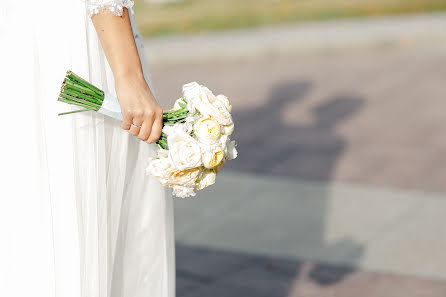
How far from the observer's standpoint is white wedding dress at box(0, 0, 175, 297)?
2119 mm

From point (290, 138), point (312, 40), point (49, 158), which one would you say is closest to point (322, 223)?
point (290, 138)

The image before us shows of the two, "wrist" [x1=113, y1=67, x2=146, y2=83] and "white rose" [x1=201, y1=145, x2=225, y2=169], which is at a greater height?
"wrist" [x1=113, y1=67, x2=146, y2=83]

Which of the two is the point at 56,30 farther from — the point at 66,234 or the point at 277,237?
the point at 277,237

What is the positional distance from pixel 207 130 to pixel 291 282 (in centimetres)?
210

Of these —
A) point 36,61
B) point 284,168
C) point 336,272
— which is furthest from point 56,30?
point 284,168

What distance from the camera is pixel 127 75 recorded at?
214 centimetres

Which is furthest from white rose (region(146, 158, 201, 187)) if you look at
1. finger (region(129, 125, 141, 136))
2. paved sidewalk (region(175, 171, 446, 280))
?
paved sidewalk (region(175, 171, 446, 280))

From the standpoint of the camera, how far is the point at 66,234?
2.16 metres

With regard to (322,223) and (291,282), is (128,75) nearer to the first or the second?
(291,282)

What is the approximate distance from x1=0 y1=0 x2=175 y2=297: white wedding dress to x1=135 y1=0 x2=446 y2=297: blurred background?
6.41 ft

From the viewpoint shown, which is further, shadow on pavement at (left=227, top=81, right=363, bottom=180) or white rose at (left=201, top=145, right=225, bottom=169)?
shadow on pavement at (left=227, top=81, right=363, bottom=180)

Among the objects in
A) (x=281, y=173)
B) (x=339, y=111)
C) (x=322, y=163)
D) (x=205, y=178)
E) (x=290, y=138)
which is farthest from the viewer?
(x=339, y=111)

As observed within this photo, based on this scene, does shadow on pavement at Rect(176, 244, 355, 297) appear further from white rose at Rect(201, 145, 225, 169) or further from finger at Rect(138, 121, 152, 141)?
finger at Rect(138, 121, 152, 141)

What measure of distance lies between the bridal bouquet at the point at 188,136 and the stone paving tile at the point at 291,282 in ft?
6.12
